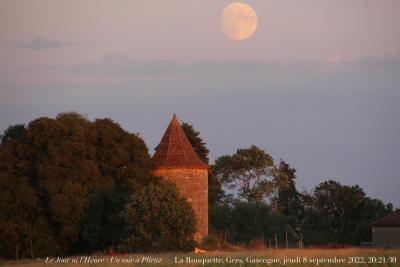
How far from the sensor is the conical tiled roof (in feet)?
164

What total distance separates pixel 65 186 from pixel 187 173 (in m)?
6.30

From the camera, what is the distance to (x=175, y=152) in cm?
5062

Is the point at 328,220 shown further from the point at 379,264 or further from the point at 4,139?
the point at 379,264

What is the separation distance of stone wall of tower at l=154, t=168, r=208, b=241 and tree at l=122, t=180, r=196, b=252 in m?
1.81

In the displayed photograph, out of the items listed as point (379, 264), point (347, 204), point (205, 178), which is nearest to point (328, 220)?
point (347, 204)

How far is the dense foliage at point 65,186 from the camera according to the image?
48.7 m

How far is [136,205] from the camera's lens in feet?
156

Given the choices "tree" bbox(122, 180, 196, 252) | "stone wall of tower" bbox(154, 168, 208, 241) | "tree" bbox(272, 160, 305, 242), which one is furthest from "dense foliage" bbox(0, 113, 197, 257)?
"tree" bbox(272, 160, 305, 242)

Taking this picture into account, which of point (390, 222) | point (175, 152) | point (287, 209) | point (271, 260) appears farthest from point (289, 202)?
point (271, 260)

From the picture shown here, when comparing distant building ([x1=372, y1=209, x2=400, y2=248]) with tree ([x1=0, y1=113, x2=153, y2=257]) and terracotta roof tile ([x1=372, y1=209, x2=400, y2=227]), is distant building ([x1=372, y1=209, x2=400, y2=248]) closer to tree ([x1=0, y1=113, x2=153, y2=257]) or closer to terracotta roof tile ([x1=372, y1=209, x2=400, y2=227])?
terracotta roof tile ([x1=372, y1=209, x2=400, y2=227])

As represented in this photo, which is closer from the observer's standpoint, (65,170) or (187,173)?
(65,170)

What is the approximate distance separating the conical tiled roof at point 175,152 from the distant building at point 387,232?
14031mm

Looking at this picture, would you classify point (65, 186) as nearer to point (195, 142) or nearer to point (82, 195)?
point (82, 195)

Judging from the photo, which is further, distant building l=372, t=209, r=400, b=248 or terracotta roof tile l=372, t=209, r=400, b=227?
terracotta roof tile l=372, t=209, r=400, b=227
